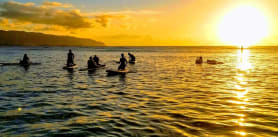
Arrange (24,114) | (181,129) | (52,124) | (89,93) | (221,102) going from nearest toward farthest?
(181,129)
(52,124)
(24,114)
(221,102)
(89,93)

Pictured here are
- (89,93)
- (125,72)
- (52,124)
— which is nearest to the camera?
(52,124)

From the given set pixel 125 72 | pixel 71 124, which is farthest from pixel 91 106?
pixel 125 72

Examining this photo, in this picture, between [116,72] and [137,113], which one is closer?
[137,113]

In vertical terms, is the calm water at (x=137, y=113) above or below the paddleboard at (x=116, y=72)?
below

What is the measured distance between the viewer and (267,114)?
10.3 metres

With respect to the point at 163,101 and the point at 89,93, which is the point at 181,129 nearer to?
the point at 163,101

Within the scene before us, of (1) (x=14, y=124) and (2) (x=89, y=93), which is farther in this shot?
(2) (x=89, y=93)

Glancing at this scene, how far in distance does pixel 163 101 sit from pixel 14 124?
7.94 metres

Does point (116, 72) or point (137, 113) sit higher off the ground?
point (116, 72)

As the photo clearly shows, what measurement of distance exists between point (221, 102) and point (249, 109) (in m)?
1.79

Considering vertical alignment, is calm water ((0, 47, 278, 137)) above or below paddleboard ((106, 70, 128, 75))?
below

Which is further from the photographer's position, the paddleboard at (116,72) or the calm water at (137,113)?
the paddleboard at (116,72)

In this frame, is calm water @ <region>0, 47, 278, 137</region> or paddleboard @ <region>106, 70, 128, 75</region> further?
paddleboard @ <region>106, 70, 128, 75</region>

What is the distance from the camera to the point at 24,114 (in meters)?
10.1
